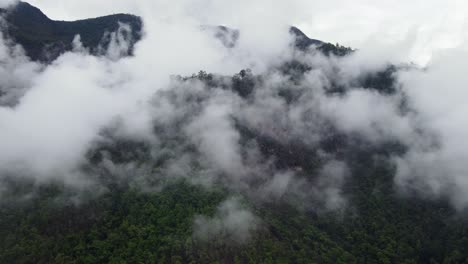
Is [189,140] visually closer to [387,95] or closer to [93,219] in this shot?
[93,219]

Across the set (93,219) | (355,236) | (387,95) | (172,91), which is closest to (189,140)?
(172,91)

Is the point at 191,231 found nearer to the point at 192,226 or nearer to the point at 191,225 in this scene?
the point at 192,226

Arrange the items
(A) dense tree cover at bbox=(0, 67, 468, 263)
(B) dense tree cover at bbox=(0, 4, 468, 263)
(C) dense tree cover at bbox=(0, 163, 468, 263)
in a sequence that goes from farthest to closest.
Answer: (B) dense tree cover at bbox=(0, 4, 468, 263) → (A) dense tree cover at bbox=(0, 67, 468, 263) → (C) dense tree cover at bbox=(0, 163, 468, 263)

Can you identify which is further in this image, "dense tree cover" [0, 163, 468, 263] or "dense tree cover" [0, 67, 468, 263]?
"dense tree cover" [0, 67, 468, 263]

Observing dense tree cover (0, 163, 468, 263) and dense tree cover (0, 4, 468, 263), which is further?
dense tree cover (0, 4, 468, 263)

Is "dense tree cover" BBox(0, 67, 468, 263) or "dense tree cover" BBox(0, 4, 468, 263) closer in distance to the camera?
"dense tree cover" BBox(0, 67, 468, 263)

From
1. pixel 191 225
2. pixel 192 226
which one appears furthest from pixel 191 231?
pixel 191 225

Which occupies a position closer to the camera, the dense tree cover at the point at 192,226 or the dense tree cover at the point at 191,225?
the dense tree cover at the point at 192,226

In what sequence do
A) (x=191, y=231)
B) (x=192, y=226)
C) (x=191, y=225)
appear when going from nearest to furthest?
(x=191, y=231) → (x=192, y=226) → (x=191, y=225)

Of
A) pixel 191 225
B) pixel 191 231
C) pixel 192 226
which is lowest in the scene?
pixel 191 231

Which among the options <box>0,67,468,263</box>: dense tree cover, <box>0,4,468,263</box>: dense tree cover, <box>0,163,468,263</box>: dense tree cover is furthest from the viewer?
<box>0,4,468,263</box>: dense tree cover

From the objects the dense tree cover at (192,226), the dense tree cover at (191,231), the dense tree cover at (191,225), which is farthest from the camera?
the dense tree cover at (191,225)
